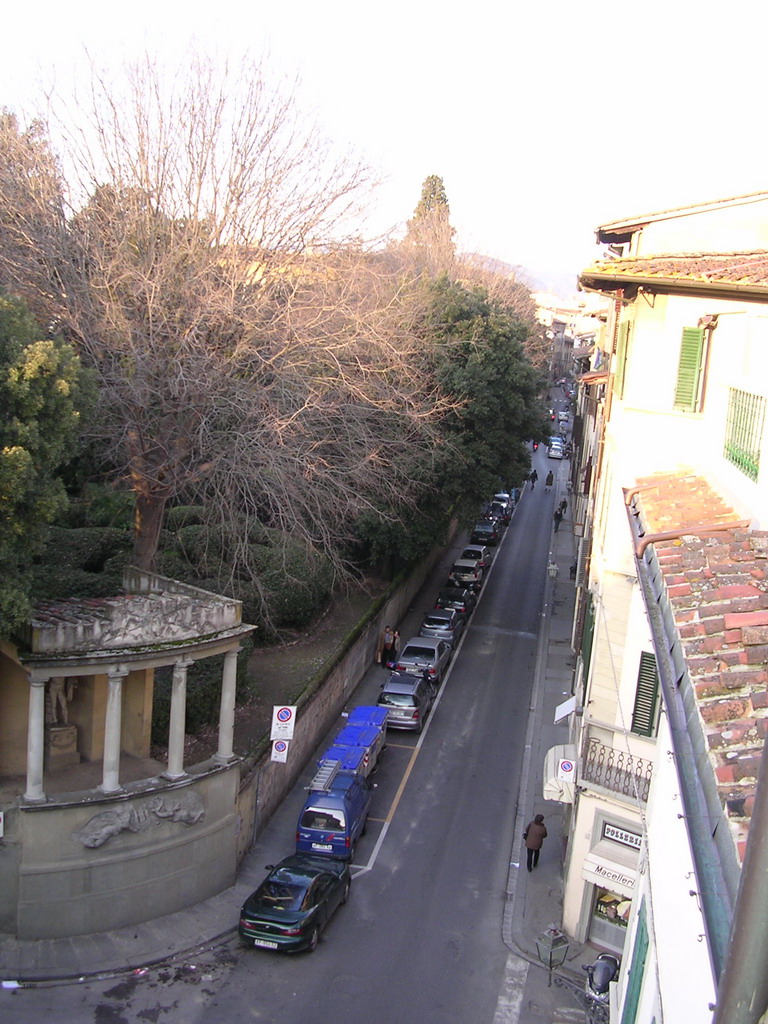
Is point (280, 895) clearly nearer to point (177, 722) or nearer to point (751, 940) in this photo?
point (177, 722)

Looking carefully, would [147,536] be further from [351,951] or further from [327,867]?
[351,951]

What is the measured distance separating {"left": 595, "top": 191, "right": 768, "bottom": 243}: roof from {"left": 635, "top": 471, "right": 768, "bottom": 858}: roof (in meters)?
12.6

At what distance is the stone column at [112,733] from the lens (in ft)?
55.5

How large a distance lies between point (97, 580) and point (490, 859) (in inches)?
436

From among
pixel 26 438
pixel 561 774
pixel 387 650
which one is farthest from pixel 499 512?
pixel 26 438

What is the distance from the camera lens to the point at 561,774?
60.1 ft

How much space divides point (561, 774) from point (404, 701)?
9501 mm

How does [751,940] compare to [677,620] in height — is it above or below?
below

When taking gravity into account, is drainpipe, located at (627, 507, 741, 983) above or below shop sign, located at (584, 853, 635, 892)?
above

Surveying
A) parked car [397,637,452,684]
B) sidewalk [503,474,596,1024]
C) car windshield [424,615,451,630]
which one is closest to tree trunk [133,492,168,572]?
parked car [397,637,452,684]

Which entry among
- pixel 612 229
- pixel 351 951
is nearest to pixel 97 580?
pixel 351 951

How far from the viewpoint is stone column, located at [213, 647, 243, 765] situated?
18.9 metres

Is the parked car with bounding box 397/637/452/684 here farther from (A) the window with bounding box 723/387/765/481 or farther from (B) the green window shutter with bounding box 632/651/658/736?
(A) the window with bounding box 723/387/765/481

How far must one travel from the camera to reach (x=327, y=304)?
2562 cm
